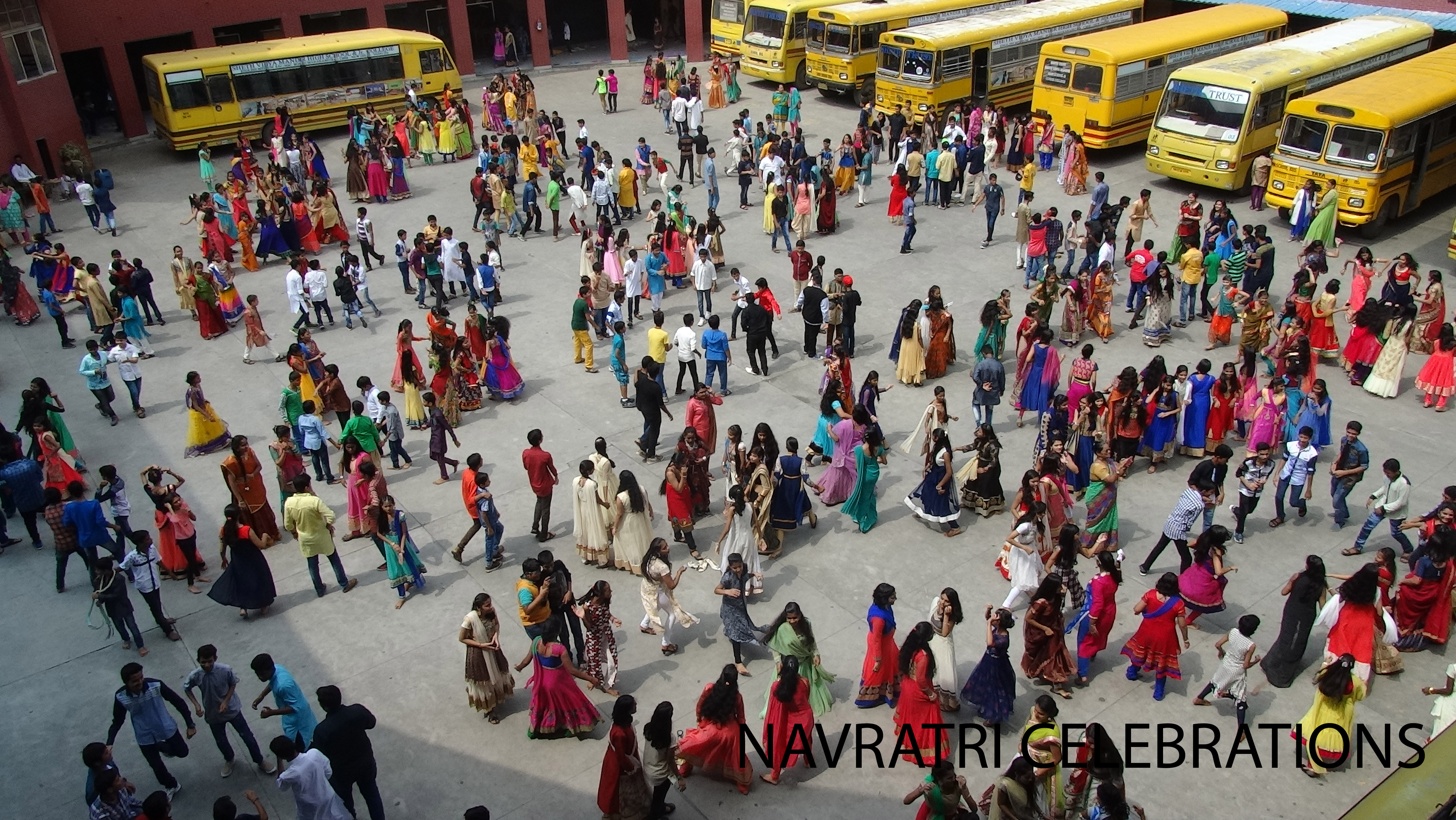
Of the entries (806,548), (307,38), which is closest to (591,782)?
(806,548)

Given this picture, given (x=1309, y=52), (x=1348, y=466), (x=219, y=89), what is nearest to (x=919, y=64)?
(x=1309, y=52)

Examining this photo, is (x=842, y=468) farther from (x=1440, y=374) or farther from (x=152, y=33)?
(x=152, y=33)

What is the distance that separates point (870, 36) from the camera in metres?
28.6

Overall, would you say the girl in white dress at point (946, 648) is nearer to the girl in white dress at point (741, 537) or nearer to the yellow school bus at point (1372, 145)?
the girl in white dress at point (741, 537)

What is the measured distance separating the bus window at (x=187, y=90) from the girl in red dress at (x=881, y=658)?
25.0 meters

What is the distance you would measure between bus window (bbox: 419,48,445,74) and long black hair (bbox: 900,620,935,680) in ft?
86.4

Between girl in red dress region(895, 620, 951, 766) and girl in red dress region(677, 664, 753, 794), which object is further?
girl in red dress region(895, 620, 951, 766)

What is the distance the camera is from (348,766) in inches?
314

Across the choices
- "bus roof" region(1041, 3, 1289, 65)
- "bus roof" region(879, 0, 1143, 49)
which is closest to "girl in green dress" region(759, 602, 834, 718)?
"bus roof" region(1041, 3, 1289, 65)

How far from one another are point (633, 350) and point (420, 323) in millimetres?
3989

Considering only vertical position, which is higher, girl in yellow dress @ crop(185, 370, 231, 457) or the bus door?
the bus door

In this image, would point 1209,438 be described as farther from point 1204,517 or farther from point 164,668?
point 164,668

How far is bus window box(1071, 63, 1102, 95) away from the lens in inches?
930

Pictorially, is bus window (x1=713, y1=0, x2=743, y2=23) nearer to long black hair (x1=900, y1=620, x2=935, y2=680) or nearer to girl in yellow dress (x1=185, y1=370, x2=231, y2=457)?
girl in yellow dress (x1=185, y1=370, x2=231, y2=457)
